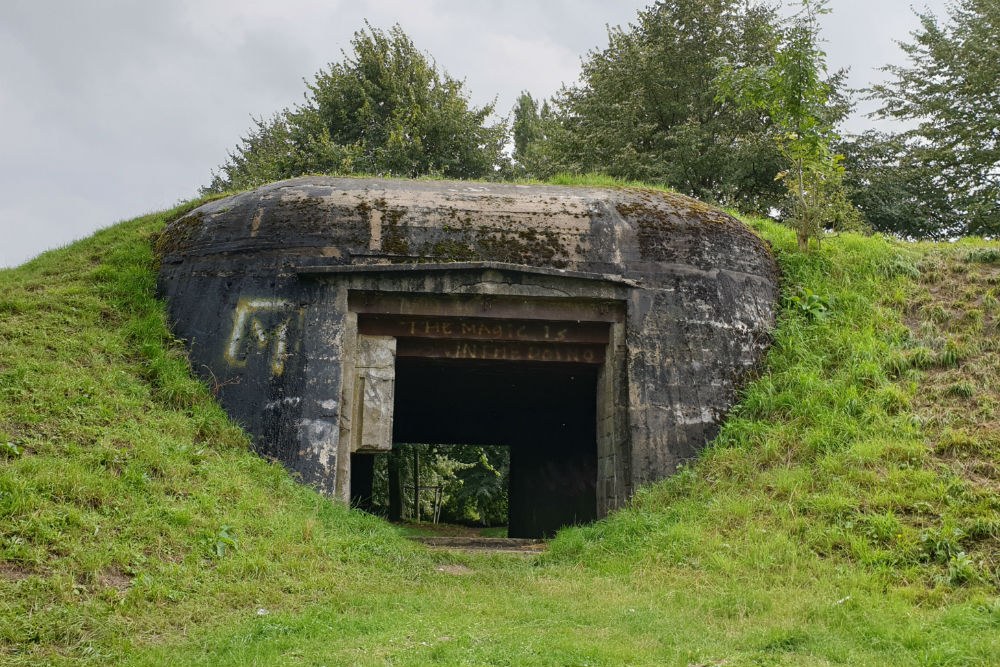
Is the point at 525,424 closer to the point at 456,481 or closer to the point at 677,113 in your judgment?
the point at 677,113

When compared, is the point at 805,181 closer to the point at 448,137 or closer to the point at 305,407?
the point at 305,407

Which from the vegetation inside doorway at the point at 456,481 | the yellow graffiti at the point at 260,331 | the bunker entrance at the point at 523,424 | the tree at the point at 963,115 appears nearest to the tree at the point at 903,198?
the tree at the point at 963,115

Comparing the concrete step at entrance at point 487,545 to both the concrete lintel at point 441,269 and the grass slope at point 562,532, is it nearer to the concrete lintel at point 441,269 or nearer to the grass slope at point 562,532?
the grass slope at point 562,532

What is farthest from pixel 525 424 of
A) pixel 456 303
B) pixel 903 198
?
pixel 903 198

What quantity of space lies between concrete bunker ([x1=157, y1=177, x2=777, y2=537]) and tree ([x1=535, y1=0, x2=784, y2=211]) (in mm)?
Answer: 8414

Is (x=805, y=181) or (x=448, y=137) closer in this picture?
(x=805, y=181)

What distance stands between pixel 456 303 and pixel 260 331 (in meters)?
2.03

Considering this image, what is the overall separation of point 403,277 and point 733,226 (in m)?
3.98

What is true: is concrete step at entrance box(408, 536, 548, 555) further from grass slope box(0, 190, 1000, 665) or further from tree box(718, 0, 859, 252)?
tree box(718, 0, 859, 252)

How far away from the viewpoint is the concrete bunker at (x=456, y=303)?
303 inches

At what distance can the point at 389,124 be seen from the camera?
19.1 m

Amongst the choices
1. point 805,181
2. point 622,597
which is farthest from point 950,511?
point 805,181

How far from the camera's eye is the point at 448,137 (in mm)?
19469

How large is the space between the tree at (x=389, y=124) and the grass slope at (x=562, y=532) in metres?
9.90
